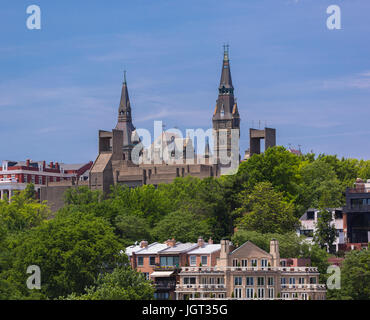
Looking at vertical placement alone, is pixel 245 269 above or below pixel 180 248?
below

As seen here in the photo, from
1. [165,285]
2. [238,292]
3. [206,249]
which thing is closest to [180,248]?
[206,249]

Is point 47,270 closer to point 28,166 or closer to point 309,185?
point 309,185

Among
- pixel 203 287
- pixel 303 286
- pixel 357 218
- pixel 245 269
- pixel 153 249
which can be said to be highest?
pixel 357 218

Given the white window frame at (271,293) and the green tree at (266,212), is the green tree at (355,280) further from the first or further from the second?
the green tree at (266,212)

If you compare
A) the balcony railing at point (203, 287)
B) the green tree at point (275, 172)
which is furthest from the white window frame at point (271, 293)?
the green tree at point (275, 172)

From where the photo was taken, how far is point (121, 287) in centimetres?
7238

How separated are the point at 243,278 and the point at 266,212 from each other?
16.6 metres

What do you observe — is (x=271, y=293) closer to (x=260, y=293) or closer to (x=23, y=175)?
(x=260, y=293)

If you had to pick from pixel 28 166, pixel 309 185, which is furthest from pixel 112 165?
pixel 309 185

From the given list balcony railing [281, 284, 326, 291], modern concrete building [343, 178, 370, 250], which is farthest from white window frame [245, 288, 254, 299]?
modern concrete building [343, 178, 370, 250]

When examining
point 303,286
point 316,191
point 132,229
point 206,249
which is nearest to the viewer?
point 303,286

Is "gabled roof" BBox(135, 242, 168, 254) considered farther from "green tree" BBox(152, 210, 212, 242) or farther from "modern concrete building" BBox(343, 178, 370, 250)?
"modern concrete building" BBox(343, 178, 370, 250)

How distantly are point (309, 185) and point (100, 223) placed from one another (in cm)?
3900

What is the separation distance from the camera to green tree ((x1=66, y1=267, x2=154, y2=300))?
225 feet
